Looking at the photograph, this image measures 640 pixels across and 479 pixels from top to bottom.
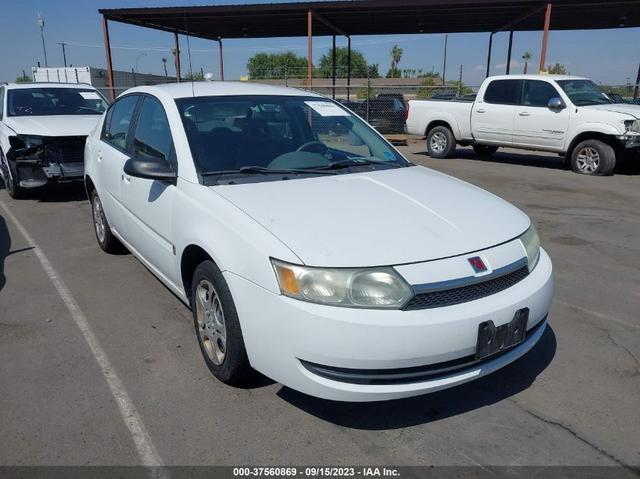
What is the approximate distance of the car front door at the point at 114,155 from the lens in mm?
4449

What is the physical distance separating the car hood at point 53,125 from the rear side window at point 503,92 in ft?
27.2

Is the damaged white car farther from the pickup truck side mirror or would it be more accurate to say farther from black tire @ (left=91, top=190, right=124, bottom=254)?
the pickup truck side mirror

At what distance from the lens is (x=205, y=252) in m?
2.97

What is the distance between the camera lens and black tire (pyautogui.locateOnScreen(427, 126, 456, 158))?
12.8 metres

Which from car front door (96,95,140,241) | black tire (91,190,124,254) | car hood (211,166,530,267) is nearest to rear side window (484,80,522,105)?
car hood (211,166,530,267)

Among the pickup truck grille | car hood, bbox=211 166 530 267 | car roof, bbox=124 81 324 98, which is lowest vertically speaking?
the pickup truck grille

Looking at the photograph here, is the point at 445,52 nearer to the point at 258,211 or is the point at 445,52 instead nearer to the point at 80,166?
the point at 80,166

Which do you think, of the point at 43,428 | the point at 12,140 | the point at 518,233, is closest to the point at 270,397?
the point at 43,428

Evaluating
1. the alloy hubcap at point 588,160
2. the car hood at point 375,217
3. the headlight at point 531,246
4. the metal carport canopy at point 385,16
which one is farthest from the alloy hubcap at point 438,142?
the headlight at point 531,246

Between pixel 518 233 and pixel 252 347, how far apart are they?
157 cm

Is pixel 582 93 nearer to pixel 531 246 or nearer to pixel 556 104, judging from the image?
pixel 556 104

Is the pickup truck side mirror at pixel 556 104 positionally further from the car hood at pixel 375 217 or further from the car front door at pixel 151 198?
the car front door at pixel 151 198

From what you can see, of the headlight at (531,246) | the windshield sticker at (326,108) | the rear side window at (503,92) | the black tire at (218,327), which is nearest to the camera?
the black tire at (218,327)

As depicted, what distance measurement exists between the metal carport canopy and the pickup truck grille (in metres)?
14.1
